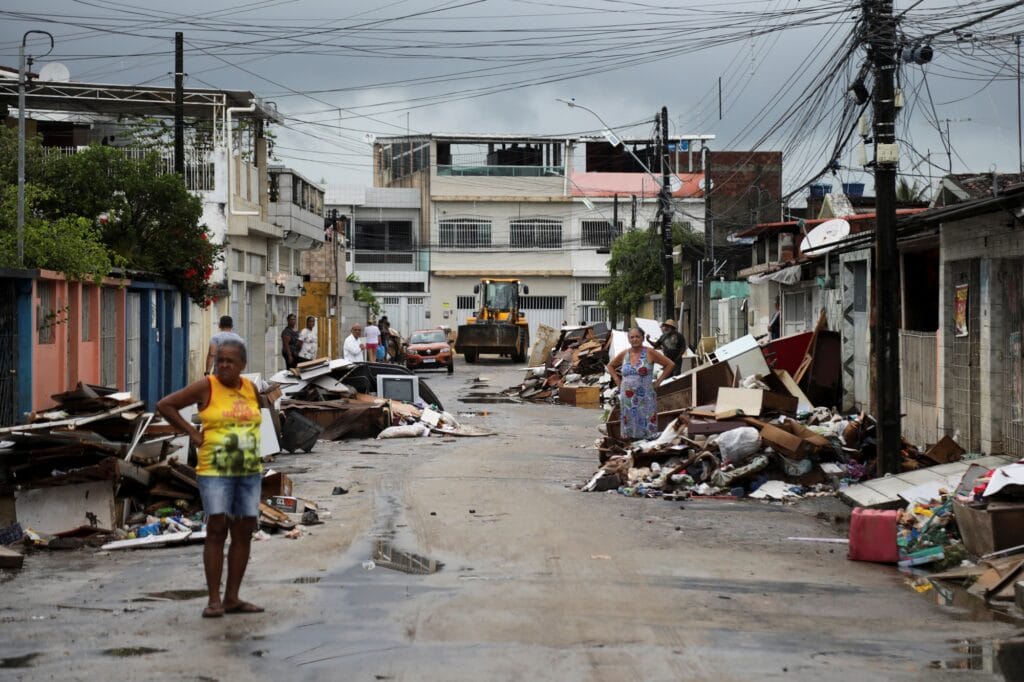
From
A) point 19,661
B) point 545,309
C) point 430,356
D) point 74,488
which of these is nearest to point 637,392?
point 74,488

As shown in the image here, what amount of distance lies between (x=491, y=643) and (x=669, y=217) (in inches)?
1195

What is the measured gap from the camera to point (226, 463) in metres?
7.89

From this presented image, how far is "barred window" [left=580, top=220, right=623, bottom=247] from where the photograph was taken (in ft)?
244

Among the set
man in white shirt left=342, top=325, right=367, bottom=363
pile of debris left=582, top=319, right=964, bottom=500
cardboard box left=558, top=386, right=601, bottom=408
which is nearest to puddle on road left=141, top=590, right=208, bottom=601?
pile of debris left=582, top=319, right=964, bottom=500

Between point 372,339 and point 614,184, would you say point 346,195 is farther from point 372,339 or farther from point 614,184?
point 372,339

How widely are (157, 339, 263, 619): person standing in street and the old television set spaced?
15.8m

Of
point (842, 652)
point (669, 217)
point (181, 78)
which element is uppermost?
point (181, 78)

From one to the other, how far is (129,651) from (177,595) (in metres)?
1.69

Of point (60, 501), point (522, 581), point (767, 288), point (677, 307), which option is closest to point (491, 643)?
point (522, 581)

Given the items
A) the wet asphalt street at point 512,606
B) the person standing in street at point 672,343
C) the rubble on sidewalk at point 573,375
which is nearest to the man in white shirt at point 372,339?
the rubble on sidewalk at point 573,375

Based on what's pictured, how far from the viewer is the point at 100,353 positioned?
65.6ft

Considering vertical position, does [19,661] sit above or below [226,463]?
below

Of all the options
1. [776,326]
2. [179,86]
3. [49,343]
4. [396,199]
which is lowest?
[49,343]

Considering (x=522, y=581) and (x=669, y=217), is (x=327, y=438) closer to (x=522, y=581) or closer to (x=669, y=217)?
(x=522, y=581)
